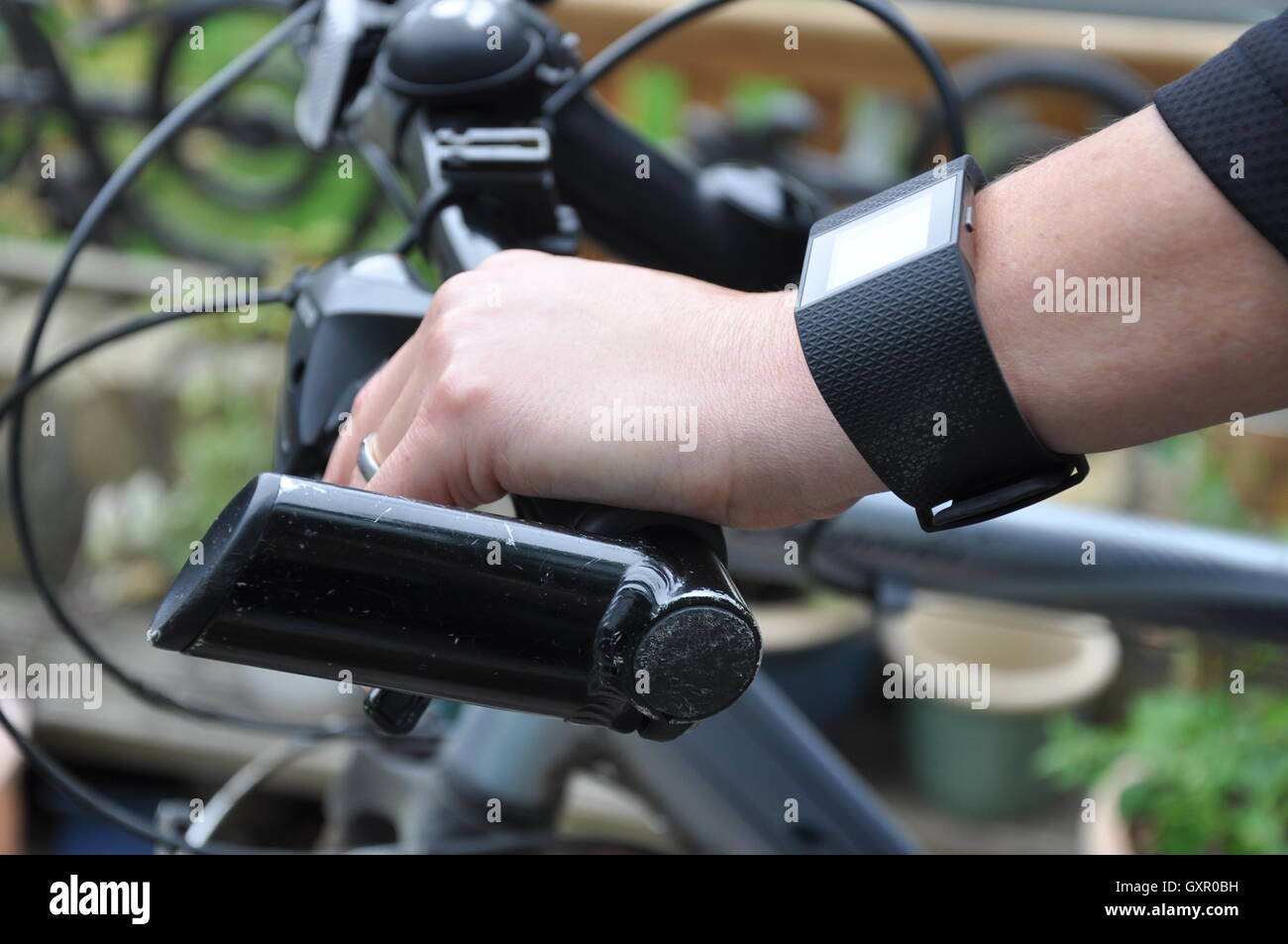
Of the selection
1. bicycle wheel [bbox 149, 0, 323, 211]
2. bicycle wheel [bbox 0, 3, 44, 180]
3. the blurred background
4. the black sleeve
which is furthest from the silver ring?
bicycle wheel [bbox 0, 3, 44, 180]

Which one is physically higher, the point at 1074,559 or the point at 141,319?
the point at 141,319

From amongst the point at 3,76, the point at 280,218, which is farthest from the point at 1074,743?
the point at 3,76

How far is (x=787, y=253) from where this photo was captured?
2.94 ft

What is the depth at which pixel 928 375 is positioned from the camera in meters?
0.51

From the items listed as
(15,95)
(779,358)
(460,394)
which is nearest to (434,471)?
(460,394)

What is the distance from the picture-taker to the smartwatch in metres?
0.51

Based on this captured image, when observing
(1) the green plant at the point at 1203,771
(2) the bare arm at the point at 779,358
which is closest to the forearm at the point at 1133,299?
(2) the bare arm at the point at 779,358

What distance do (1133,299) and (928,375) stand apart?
0.28ft

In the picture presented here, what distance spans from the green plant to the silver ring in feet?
4.15

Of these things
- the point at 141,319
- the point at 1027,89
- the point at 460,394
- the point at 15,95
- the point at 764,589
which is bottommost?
the point at 764,589

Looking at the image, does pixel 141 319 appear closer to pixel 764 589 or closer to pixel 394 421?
pixel 394 421

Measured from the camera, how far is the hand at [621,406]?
53cm

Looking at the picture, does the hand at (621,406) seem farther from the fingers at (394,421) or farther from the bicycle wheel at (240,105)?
the bicycle wheel at (240,105)

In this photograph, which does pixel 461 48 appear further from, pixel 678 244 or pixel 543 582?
pixel 543 582
